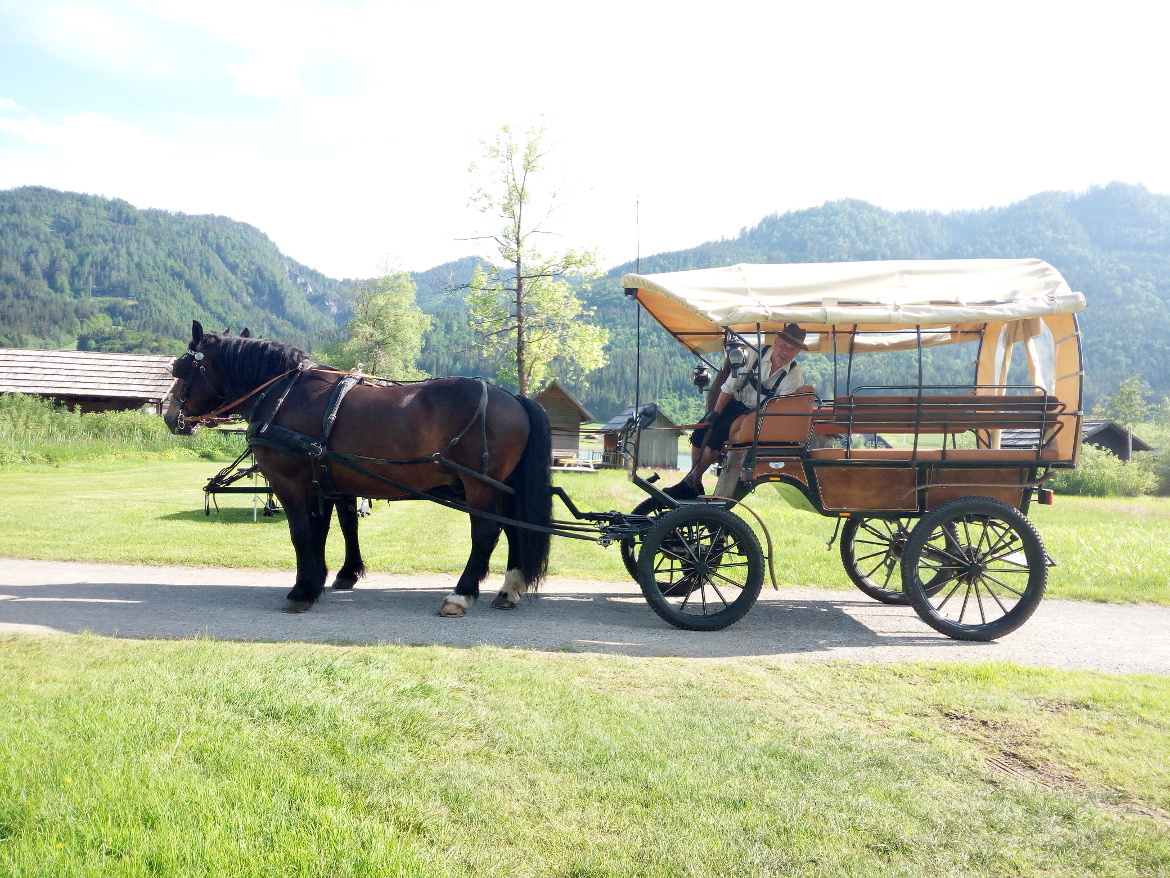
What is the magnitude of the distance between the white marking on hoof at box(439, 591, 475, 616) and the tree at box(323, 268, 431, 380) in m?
56.0

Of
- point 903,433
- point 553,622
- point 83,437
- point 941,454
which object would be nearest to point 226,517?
point 553,622

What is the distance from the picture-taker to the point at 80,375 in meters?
39.1

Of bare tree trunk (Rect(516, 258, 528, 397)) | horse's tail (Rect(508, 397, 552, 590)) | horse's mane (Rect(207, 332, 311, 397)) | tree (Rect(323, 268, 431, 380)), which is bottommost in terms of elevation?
horse's tail (Rect(508, 397, 552, 590))

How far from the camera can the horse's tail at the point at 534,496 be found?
7.09 meters

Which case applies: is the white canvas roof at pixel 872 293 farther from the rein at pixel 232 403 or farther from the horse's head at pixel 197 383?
the horse's head at pixel 197 383

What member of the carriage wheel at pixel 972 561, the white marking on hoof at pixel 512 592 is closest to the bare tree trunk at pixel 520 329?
the white marking on hoof at pixel 512 592

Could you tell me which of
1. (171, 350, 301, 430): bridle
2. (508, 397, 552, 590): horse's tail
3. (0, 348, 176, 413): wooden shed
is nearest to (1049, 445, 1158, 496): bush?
(508, 397, 552, 590): horse's tail

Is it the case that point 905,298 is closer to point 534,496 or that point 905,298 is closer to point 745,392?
point 745,392

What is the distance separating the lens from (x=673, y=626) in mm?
6645

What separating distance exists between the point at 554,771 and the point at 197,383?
6.04 metres

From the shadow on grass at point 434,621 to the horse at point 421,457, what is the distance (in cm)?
44

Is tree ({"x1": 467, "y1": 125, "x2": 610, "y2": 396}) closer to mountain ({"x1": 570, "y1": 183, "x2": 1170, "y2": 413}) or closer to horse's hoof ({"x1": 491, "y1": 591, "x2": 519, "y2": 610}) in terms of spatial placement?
horse's hoof ({"x1": 491, "y1": 591, "x2": 519, "y2": 610})

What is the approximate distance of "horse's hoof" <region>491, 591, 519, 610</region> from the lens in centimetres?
719

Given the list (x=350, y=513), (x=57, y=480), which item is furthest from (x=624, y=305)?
(x=350, y=513)
